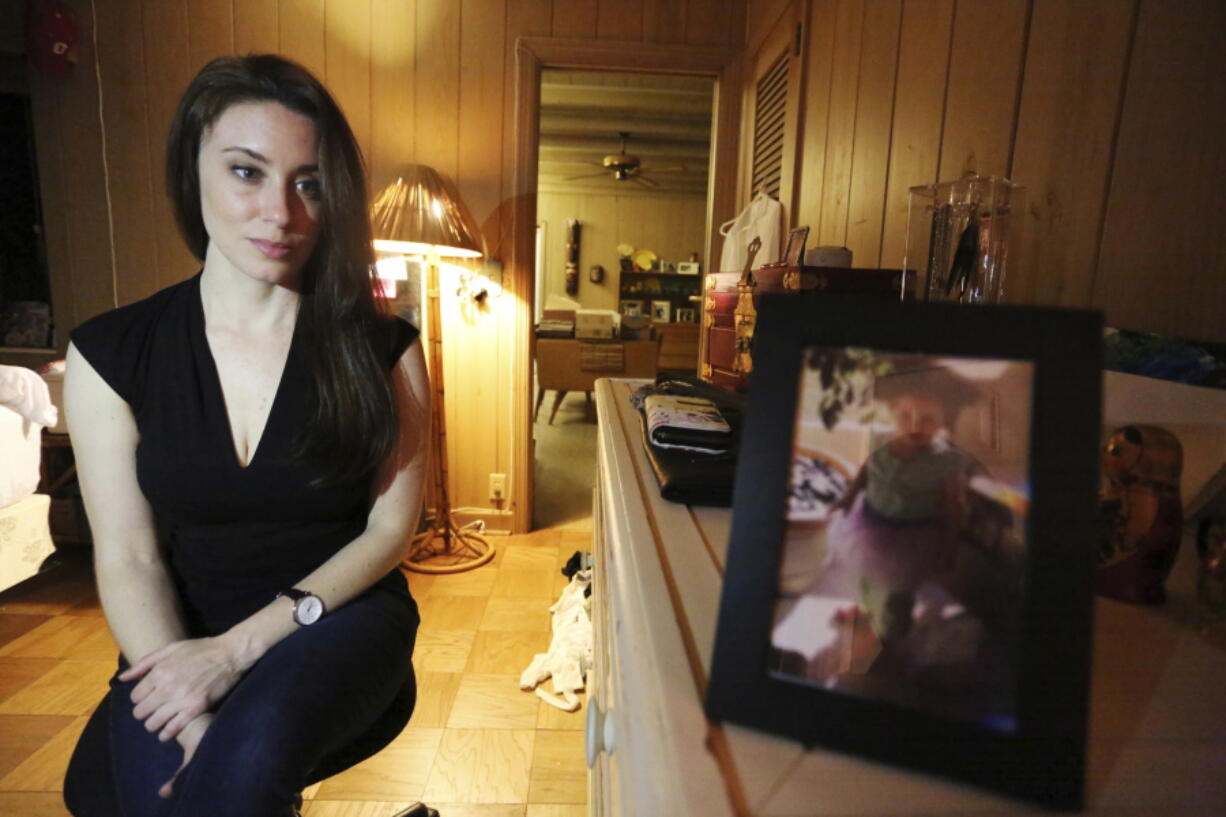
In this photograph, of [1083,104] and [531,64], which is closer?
[1083,104]

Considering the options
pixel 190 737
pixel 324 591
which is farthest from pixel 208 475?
pixel 190 737

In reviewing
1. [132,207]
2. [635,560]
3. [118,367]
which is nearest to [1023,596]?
[635,560]

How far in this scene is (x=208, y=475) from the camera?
0.86m

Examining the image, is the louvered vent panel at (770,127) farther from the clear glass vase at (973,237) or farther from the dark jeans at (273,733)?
the dark jeans at (273,733)

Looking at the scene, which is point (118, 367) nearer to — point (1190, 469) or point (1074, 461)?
point (1074, 461)

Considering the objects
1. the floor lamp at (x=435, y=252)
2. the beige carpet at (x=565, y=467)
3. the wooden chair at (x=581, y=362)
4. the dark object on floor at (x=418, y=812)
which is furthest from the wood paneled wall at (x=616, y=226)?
the dark object on floor at (x=418, y=812)

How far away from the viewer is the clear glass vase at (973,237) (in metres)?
0.79

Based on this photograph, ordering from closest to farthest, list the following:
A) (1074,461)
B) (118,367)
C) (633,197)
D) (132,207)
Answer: (1074,461)
(118,367)
(132,207)
(633,197)

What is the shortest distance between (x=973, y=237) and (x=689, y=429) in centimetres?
46

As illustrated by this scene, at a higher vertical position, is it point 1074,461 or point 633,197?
point 633,197

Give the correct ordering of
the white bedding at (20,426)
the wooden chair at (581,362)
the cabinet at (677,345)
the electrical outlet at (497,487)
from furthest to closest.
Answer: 1. the cabinet at (677,345)
2. the wooden chair at (581,362)
3. the electrical outlet at (497,487)
4. the white bedding at (20,426)

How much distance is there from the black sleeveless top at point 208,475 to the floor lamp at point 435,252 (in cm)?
116

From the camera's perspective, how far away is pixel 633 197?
725cm

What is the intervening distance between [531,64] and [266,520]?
2.23m
